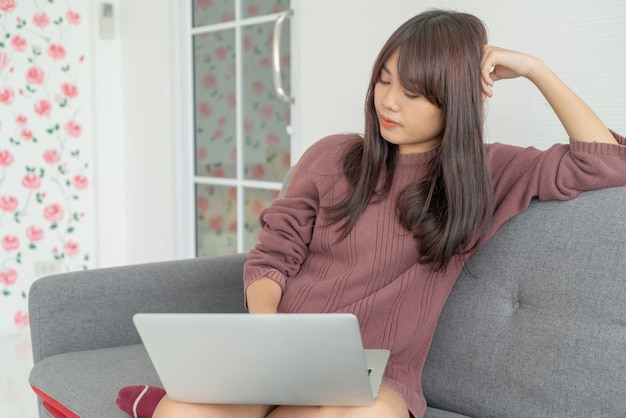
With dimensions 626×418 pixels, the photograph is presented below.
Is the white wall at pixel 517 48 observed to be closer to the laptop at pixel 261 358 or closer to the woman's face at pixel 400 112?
the woman's face at pixel 400 112

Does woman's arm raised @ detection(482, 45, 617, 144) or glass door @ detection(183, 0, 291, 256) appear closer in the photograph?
woman's arm raised @ detection(482, 45, 617, 144)

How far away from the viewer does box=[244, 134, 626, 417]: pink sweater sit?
1.57m

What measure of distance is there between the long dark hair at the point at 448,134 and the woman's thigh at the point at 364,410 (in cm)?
34

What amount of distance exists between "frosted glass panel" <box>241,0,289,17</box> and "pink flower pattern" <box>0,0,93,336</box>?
3.58 ft

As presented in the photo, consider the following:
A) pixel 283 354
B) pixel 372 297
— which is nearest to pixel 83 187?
pixel 372 297

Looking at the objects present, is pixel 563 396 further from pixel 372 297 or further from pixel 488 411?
pixel 372 297

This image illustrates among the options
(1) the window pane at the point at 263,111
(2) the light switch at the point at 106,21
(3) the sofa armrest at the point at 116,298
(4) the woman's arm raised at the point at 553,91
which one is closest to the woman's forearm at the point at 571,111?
(4) the woman's arm raised at the point at 553,91

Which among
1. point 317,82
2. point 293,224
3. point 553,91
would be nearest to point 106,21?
point 317,82

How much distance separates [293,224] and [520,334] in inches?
21.4

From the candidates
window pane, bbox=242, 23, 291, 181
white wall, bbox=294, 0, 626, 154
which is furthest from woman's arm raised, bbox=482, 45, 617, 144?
window pane, bbox=242, 23, 291, 181

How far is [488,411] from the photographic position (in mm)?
1544

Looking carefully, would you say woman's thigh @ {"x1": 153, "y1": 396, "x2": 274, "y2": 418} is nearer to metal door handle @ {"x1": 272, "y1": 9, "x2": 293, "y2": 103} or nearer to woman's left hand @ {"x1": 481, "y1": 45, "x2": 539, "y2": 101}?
woman's left hand @ {"x1": 481, "y1": 45, "x2": 539, "y2": 101}

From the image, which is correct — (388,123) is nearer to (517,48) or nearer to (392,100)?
(392,100)

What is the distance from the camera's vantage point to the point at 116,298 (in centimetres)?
201
